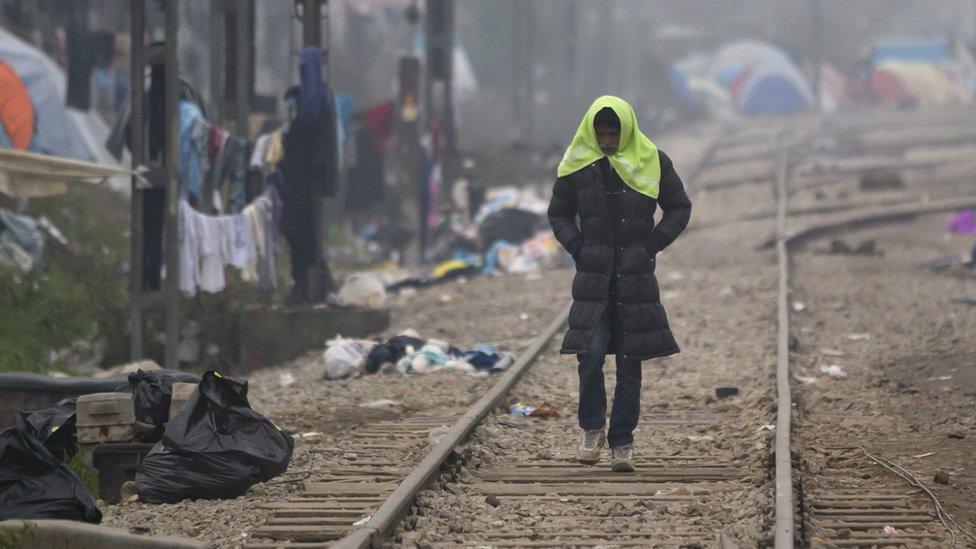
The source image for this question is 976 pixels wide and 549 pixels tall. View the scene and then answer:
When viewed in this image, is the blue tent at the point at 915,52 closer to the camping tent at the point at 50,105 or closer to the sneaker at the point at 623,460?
the camping tent at the point at 50,105

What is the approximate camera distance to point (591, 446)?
26.4ft

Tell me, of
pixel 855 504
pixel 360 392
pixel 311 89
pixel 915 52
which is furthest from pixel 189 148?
pixel 915 52

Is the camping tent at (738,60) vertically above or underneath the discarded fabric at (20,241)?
above

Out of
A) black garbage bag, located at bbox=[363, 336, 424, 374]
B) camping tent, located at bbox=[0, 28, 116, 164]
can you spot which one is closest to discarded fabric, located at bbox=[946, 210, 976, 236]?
black garbage bag, located at bbox=[363, 336, 424, 374]

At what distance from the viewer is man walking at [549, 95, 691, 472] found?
7.64 m

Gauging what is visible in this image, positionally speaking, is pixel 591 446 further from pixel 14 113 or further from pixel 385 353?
pixel 14 113

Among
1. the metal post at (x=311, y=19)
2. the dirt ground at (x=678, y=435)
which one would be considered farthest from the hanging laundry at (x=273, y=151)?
the dirt ground at (x=678, y=435)

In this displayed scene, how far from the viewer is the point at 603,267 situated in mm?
7715

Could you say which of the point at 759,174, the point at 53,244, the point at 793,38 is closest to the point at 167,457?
the point at 53,244

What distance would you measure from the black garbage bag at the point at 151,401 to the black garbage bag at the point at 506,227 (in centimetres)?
1397

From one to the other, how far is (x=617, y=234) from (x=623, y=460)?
114 centimetres

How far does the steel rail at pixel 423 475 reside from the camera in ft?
20.5

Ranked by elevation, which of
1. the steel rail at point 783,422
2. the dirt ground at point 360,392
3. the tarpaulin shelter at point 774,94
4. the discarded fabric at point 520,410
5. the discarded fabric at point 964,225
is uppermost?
the tarpaulin shelter at point 774,94

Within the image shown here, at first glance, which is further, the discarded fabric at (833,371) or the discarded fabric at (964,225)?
the discarded fabric at (964,225)
